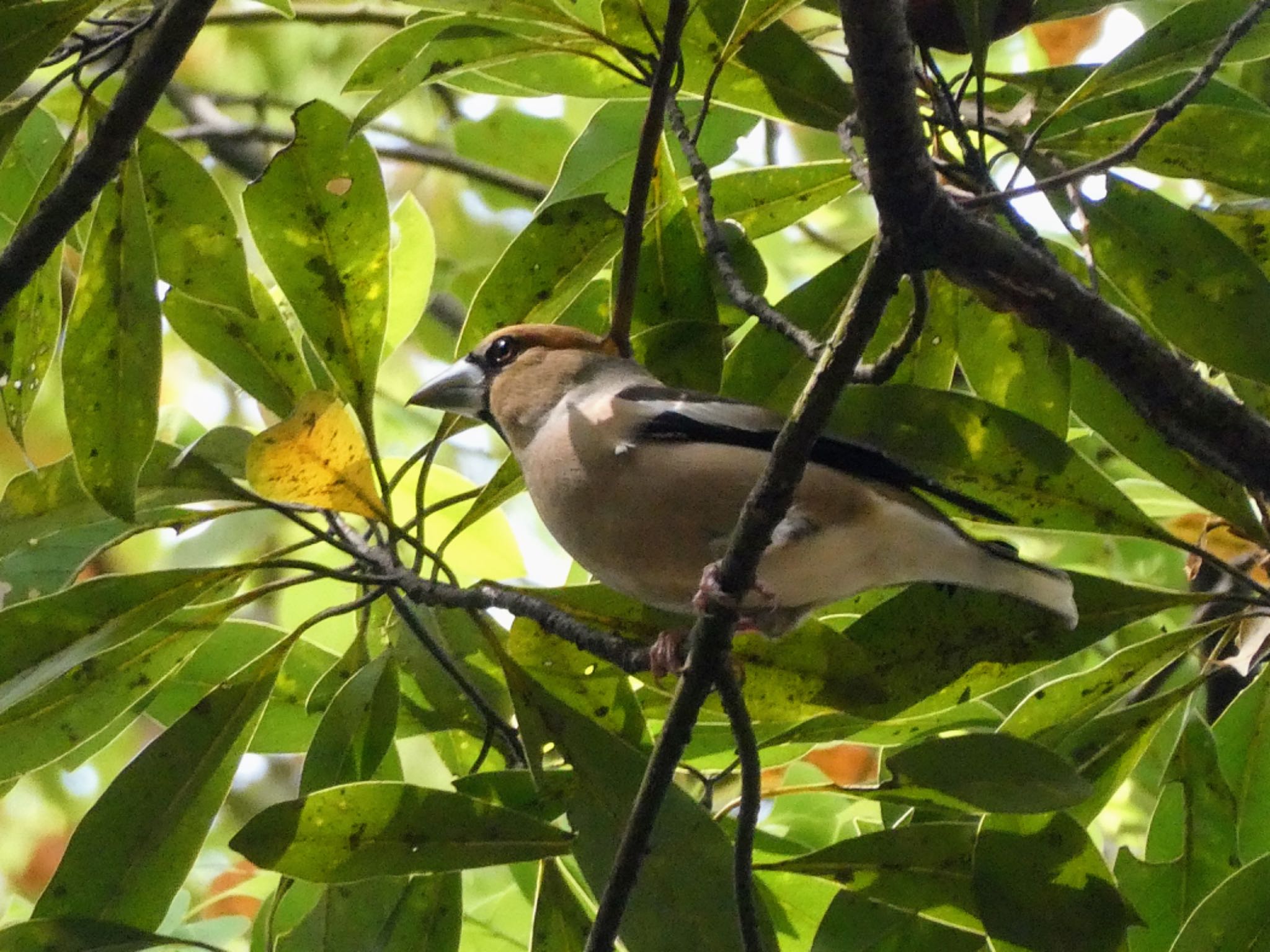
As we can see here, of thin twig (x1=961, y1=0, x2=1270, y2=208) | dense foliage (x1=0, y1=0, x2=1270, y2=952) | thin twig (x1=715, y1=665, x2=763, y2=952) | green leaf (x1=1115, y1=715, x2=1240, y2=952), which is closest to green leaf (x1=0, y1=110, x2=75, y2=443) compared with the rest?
dense foliage (x1=0, y1=0, x2=1270, y2=952)

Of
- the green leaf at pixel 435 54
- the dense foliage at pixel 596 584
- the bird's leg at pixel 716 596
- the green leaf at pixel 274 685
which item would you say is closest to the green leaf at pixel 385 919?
the dense foliage at pixel 596 584

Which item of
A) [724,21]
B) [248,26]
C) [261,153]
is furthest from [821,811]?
[248,26]

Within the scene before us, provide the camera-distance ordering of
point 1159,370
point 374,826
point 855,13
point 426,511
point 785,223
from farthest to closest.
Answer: point 785,223, point 426,511, point 374,826, point 1159,370, point 855,13

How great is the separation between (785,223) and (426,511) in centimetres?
87

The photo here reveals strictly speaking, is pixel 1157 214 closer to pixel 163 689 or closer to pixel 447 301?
pixel 163 689

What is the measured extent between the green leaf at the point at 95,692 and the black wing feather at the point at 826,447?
2.61 feet

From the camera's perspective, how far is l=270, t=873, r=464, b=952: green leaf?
2193 mm

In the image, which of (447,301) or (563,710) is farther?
(447,301)

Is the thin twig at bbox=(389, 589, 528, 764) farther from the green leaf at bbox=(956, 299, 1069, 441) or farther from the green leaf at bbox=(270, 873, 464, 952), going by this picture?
the green leaf at bbox=(956, 299, 1069, 441)

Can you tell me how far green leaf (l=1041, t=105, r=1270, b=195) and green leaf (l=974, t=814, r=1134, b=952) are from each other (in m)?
1.06

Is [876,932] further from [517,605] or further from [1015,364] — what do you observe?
[1015,364]

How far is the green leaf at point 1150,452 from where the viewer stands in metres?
2.25

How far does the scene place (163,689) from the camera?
8.36 feet

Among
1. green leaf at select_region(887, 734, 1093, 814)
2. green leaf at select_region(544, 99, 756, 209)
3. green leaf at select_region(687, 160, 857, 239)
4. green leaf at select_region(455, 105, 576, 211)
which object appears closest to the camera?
green leaf at select_region(887, 734, 1093, 814)
